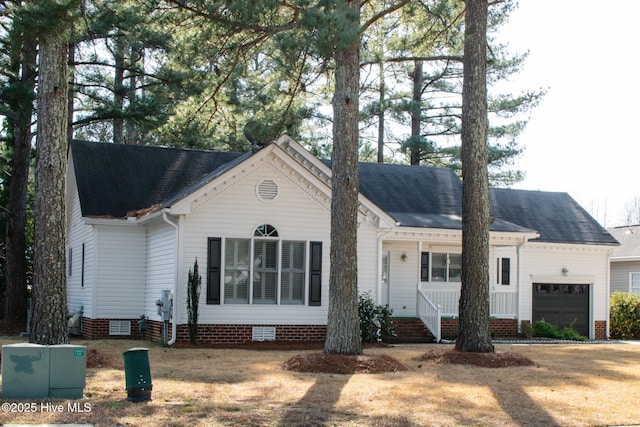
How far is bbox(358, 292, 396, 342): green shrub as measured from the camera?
68.6ft

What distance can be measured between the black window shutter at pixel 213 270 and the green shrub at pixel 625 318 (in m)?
15.5

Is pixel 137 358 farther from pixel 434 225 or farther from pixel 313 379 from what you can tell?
pixel 434 225

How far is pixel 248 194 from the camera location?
2034 cm

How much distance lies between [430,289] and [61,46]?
14.0 meters

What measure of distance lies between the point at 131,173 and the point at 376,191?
7.82 m

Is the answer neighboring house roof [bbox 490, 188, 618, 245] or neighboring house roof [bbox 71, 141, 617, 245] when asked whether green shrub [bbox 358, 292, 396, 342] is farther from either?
neighboring house roof [bbox 490, 188, 618, 245]

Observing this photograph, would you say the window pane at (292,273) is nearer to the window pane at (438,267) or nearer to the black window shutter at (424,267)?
the black window shutter at (424,267)

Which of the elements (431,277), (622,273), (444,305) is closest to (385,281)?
(431,277)

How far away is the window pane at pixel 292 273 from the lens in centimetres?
2062

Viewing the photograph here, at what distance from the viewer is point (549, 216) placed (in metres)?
29.2

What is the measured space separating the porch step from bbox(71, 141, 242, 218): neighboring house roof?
713cm

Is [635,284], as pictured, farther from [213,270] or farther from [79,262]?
[79,262]

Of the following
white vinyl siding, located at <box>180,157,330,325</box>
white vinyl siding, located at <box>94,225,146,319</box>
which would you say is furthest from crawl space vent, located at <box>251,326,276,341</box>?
white vinyl siding, located at <box>94,225,146,319</box>

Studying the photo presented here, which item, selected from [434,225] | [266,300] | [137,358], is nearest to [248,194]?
[266,300]
